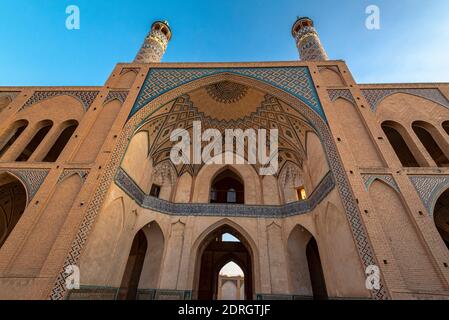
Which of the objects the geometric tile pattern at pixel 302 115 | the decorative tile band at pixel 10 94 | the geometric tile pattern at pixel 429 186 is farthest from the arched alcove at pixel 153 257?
the geometric tile pattern at pixel 429 186

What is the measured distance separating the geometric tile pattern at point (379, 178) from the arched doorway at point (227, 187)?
519cm

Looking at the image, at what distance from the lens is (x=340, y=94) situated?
259 inches

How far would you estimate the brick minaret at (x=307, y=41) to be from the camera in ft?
33.9

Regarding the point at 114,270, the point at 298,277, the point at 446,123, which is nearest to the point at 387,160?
the point at 446,123

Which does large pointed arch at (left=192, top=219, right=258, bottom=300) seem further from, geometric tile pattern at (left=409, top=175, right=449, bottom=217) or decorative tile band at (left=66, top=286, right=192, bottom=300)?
geometric tile pattern at (left=409, top=175, right=449, bottom=217)

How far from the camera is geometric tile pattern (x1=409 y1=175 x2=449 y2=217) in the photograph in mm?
4390

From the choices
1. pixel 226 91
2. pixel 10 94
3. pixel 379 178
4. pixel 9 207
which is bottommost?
pixel 379 178

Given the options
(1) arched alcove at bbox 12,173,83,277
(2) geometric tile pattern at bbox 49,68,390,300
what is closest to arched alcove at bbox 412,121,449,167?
(2) geometric tile pattern at bbox 49,68,390,300

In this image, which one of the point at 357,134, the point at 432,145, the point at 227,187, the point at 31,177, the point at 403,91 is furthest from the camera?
the point at 227,187

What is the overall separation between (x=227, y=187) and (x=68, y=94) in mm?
7470

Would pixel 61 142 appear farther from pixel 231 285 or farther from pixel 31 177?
pixel 231 285

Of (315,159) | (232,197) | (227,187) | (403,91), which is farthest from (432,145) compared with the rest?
(227,187)

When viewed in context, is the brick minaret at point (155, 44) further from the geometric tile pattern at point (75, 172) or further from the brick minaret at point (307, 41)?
the brick minaret at point (307, 41)

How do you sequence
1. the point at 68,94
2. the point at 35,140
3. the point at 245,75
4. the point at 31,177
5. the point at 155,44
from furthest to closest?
the point at 155,44 < the point at 35,140 < the point at 245,75 < the point at 68,94 < the point at 31,177
